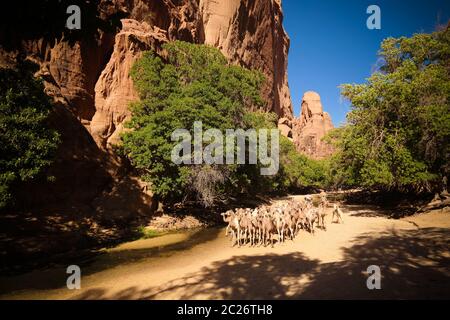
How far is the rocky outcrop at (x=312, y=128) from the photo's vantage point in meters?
111

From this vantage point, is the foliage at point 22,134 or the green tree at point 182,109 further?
the green tree at point 182,109

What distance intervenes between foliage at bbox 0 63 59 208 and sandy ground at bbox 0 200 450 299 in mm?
4914

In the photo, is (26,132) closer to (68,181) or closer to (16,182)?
(16,182)

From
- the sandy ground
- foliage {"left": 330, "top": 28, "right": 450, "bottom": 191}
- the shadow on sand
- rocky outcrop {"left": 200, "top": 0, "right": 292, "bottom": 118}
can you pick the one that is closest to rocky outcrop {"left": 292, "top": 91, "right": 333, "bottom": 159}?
rocky outcrop {"left": 200, "top": 0, "right": 292, "bottom": 118}

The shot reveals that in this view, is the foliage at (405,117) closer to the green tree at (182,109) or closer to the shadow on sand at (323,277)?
the shadow on sand at (323,277)

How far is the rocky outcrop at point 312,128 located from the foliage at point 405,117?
86285 millimetres

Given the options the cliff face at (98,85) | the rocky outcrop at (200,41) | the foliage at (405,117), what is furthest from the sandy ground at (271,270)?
the rocky outcrop at (200,41)

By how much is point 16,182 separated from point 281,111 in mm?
75625

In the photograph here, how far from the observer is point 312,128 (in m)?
115

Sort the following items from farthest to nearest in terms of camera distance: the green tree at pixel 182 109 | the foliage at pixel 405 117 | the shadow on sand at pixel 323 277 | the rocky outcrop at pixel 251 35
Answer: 1. the rocky outcrop at pixel 251 35
2. the green tree at pixel 182 109
3. the foliage at pixel 405 117
4. the shadow on sand at pixel 323 277

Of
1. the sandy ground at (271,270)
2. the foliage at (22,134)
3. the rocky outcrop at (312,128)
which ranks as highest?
the rocky outcrop at (312,128)

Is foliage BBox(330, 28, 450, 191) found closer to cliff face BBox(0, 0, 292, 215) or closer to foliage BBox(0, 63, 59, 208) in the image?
cliff face BBox(0, 0, 292, 215)

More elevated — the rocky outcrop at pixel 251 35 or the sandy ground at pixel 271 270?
the rocky outcrop at pixel 251 35

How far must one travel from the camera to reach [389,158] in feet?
66.0
